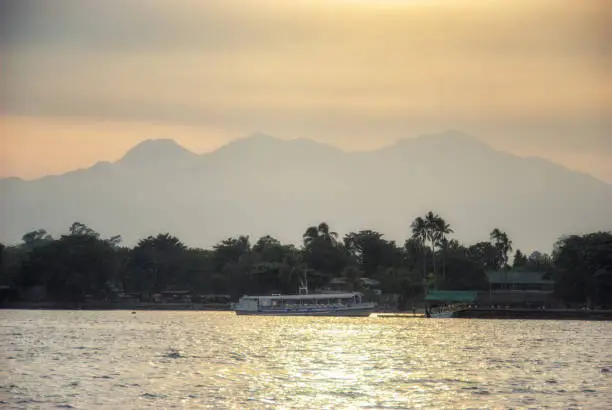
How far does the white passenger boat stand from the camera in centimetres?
18888

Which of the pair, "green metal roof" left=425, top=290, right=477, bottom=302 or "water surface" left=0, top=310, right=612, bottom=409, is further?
"green metal roof" left=425, top=290, right=477, bottom=302

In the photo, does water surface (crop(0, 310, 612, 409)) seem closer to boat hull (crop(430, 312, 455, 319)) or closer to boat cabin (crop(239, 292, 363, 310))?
boat hull (crop(430, 312, 455, 319))

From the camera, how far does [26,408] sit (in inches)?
2044

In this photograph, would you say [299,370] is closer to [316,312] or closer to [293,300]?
[316,312]

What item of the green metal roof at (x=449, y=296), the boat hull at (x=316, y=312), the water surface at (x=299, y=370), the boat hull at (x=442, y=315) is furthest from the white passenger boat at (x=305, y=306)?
the water surface at (x=299, y=370)

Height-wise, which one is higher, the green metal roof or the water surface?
the green metal roof

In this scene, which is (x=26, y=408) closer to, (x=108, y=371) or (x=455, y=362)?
(x=108, y=371)

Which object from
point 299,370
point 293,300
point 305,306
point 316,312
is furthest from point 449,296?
point 299,370

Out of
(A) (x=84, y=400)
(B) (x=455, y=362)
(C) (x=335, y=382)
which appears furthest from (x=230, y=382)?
(B) (x=455, y=362)

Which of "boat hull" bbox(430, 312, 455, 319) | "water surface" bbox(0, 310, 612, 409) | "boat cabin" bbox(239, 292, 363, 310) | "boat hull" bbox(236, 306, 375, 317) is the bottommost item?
"water surface" bbox(0, 310, 612, 409)

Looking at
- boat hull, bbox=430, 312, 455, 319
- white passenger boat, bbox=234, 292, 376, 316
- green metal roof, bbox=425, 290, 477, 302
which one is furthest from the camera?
green metal roof, bbox=425, 290, 477, 302

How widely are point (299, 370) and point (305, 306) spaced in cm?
12200

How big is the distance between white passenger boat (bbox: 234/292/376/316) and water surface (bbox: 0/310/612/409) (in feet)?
230

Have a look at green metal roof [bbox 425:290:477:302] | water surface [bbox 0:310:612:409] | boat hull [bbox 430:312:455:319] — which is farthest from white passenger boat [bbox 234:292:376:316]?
water surface [bbox 0:310:612:409]
